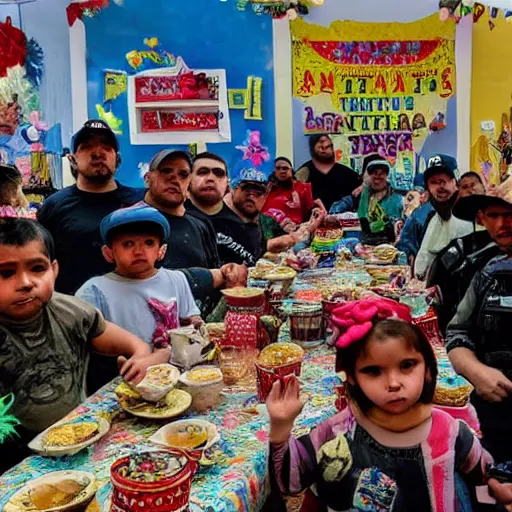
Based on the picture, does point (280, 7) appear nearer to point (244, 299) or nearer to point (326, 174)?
point (326, 174)

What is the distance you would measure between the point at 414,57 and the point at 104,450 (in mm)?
8089

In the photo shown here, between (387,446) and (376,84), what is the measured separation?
25.5 ft

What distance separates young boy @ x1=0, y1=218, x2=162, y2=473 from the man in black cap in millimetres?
1156

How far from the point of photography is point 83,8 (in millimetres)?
8305

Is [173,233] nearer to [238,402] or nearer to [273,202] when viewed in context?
[238,402]

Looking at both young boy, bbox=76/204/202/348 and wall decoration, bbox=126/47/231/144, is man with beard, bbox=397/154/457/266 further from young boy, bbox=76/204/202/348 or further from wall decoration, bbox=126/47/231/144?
wall decoration, bbox=126/47/231/144

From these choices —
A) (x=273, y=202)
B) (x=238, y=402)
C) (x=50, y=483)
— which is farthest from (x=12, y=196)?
(x=273, y=202)

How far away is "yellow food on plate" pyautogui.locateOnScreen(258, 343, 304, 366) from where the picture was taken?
1.90m

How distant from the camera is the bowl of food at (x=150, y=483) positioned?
109 cm

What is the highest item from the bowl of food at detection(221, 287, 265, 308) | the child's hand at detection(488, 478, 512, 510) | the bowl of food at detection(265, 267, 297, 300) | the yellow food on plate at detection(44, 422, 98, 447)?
the bowl of food at detection(221, 287, 265, 308)

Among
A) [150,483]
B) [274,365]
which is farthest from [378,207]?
[150,483]

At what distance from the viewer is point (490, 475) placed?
144 cm

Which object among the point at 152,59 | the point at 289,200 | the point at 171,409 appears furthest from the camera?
the point at 152,59

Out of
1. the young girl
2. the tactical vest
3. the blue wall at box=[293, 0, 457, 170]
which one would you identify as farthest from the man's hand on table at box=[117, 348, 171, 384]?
the blue wall at box=[293, 0, 457, 170]
